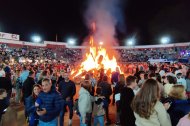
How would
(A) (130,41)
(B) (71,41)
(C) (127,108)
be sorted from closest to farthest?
1. (C) (127,108)
2. (A) (130,41)
3. (B) (71,41)

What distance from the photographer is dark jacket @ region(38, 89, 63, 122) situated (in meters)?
5.16

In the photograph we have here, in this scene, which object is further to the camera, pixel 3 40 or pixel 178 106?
pixel 3 40

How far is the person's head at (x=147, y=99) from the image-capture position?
358 cm

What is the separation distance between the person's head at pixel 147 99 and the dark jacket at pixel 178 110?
1.84 feet

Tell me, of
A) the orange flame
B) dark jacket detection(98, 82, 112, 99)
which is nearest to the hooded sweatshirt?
dark jacket detection(98, 82, 112, 99)

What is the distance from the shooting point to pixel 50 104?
5172mm

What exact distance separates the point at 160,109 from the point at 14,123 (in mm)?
2762

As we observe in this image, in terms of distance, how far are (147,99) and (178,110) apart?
0.75 meters

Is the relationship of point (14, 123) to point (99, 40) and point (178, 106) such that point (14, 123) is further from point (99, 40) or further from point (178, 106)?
point (99, 40)

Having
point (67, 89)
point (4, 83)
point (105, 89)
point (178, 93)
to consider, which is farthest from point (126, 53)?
point (178, 93)

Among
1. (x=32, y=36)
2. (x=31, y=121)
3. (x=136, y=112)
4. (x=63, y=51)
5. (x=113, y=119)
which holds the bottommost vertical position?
(x=113, y=119)

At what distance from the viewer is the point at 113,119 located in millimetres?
9945

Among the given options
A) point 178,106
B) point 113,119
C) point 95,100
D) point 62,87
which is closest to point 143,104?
point 178,106

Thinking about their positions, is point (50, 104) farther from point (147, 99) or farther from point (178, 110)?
point (178, 110)
